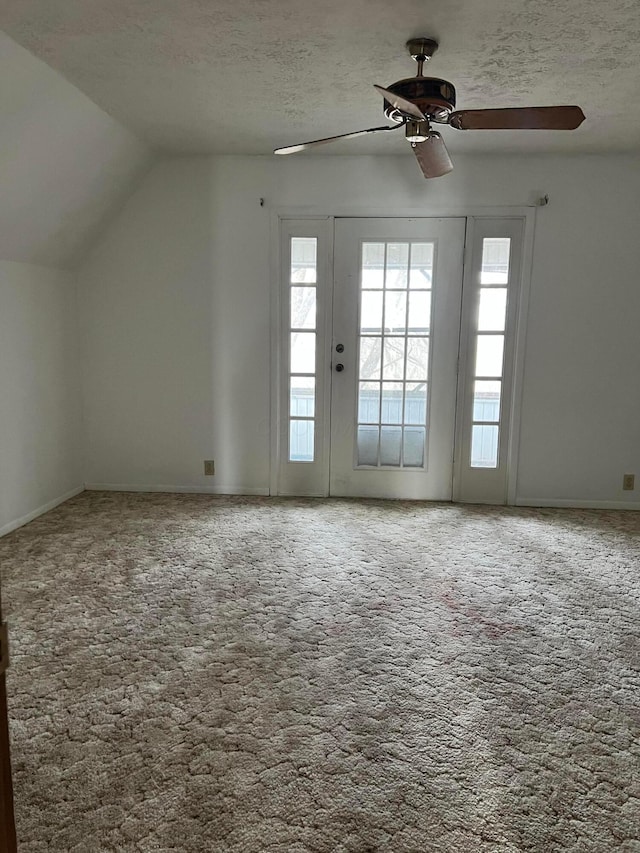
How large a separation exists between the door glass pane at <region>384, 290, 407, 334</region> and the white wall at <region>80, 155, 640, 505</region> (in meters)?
0.59

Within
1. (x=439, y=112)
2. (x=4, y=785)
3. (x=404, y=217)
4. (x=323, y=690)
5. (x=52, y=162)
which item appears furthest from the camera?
(x=404, y=217)

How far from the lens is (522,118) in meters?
2.38

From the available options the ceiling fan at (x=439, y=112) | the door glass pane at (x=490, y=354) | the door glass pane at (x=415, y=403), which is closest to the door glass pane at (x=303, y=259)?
the door glass pane at (x=415, y=403)

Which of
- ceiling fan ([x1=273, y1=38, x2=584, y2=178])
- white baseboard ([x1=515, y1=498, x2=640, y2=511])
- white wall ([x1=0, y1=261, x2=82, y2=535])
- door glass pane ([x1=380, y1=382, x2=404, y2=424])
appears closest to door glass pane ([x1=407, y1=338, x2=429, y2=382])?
door glass pane ([x1=380, y1=382, x2=404, y2=424])

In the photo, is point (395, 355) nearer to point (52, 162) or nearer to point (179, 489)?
point (179, 489)

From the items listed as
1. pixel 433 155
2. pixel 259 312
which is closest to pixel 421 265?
pixel 259 312

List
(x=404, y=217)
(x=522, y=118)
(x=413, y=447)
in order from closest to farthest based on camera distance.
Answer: (x=522, y=118), (x=404, y=217), (x=413, y=447)

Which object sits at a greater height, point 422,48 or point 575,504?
point 422,48

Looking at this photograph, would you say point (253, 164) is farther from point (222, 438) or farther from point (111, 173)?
point (222, 438)

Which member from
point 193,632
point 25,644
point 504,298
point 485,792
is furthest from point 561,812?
point 504,298

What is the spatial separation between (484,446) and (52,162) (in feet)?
10.8

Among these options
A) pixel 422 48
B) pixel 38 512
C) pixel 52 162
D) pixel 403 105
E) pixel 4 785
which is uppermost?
pixel 422 48

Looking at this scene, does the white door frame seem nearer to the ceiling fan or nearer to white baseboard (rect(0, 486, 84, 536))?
white baseboard (rect(0, 486, 84, 536))

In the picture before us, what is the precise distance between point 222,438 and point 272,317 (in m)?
0.97
